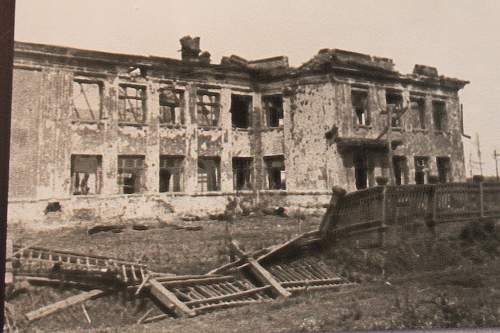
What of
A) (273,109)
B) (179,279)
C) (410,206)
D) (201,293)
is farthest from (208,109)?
(201,293)

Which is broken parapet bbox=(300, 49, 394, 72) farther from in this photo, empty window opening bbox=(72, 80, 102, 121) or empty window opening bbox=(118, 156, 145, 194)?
empty window opening bbox=(118, 156, 145, 194)

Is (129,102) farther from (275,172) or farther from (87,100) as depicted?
(275,172)

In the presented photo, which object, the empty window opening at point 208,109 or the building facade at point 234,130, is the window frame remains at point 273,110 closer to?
the building facade at point 234,130

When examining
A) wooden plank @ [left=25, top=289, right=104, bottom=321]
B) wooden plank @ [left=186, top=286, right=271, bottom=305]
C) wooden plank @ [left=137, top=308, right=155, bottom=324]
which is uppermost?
wooden plank @ [left=25, top=289, right=104, bottom=321]

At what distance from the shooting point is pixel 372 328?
3.84 metres

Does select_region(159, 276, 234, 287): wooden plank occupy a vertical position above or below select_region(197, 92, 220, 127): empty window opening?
below

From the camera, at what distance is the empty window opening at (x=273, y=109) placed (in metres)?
8.60

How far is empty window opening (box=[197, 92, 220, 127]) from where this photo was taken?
9.44 metres

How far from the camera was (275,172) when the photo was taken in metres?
7.67

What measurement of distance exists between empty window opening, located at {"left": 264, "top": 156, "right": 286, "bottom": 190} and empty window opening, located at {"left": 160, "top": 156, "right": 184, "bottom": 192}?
6.43 ft

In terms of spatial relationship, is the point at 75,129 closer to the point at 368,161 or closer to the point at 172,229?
the point at 172,229

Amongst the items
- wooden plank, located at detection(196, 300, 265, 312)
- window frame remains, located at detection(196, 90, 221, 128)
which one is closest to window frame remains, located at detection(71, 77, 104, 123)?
window frame remains, located at detection(196, 90, 221, 128)

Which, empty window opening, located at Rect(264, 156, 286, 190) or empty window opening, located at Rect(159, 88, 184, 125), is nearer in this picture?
empty window opening, located at Rect(264, 156, 286, 190)

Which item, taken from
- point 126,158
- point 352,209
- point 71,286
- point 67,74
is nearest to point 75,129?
point 67,74
